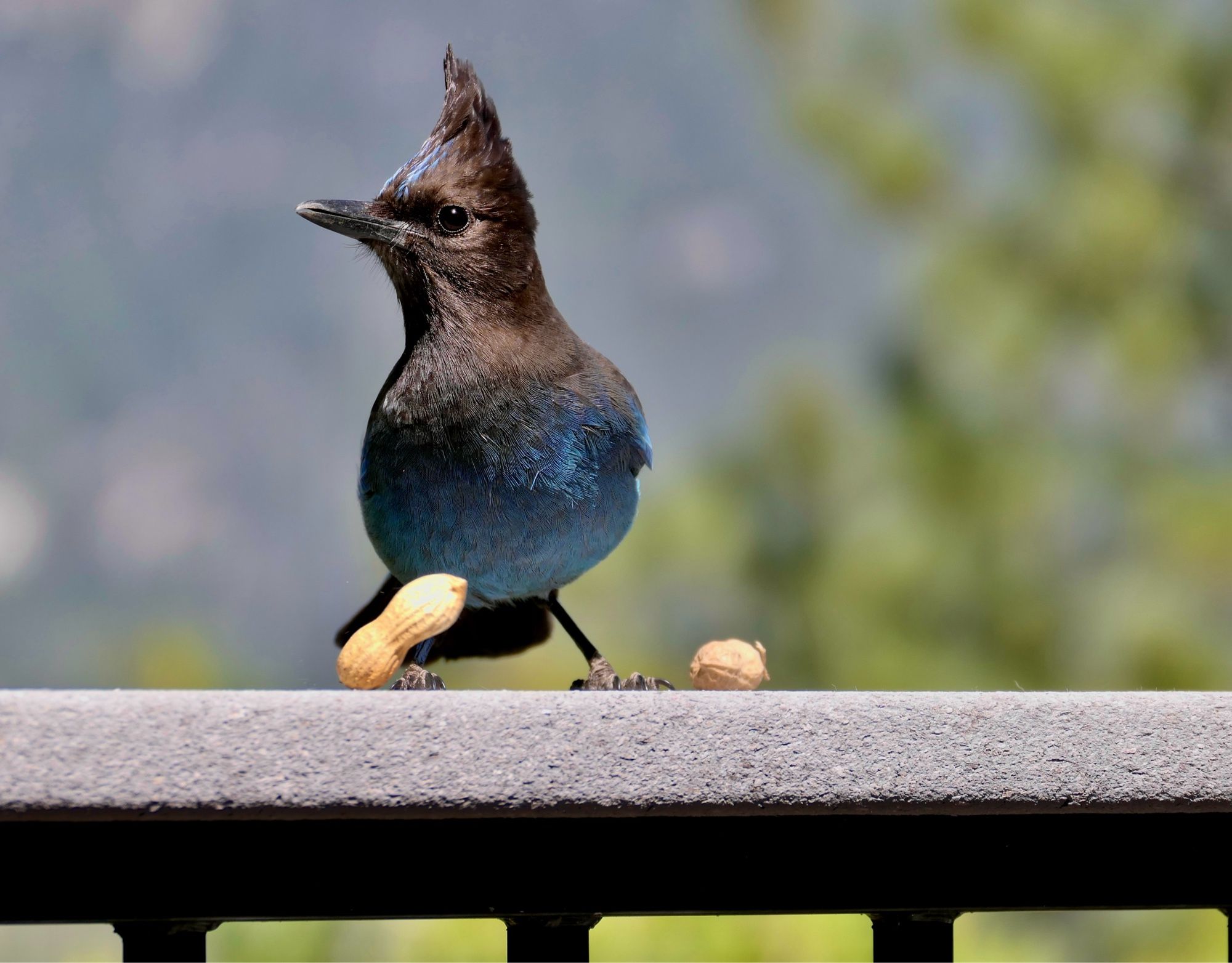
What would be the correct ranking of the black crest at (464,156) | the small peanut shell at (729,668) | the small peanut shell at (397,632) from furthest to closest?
the black crest at (464,156) < the small peanut shell at (729,668) < the small peanut shell at (397,632)

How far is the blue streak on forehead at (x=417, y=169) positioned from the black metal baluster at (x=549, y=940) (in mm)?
753

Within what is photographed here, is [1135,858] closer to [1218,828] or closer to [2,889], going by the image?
[1218,828]

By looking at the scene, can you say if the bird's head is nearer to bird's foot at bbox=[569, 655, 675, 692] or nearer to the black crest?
the black crest

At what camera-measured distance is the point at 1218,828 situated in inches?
33.6

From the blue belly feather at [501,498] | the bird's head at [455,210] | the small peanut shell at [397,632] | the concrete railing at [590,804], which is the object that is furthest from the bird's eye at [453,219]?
the concrete railing at [590,804]

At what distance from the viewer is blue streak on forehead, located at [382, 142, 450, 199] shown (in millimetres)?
1335

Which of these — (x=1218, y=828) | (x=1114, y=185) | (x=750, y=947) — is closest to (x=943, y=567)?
(x=1114, y=185)

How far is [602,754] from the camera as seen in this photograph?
74 cm

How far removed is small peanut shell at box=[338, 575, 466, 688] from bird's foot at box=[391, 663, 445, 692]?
0.29ft

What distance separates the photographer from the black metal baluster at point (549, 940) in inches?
32.4

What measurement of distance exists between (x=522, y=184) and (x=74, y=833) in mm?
816

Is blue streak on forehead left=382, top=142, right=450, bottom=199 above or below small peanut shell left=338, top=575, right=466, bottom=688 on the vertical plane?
above

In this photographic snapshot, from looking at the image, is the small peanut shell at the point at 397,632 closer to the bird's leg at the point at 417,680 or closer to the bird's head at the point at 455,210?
the bird's leg at the point at 417,680

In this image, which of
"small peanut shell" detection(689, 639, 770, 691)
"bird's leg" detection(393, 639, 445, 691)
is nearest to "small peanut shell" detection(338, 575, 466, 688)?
"bird's leg" detection(393, 639, 445, 691)
